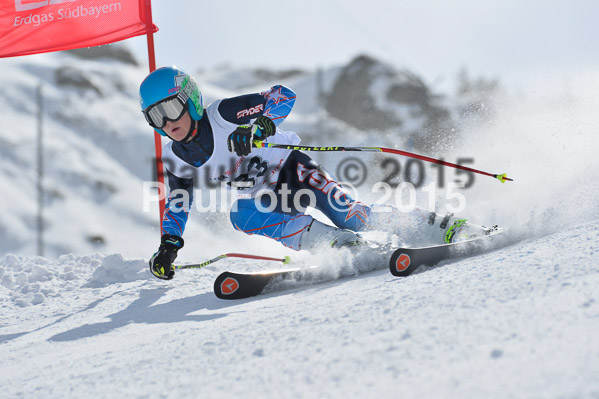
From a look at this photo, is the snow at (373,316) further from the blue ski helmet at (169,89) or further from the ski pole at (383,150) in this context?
the blue ski helmet at (169,89)

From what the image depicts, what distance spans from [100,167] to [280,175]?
1583 centimetres

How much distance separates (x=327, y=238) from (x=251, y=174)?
75 centimetres

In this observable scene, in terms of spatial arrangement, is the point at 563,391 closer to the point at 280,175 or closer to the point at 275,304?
the point at 275,304

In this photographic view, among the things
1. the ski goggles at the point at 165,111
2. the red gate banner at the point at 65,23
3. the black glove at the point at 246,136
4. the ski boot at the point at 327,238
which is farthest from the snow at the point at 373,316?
the red gate banner at the point at 65,23

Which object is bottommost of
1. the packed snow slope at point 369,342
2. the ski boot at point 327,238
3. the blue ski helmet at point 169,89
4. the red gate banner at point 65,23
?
the packed snow slope at point 369,342

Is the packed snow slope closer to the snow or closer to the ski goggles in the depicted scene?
the snow

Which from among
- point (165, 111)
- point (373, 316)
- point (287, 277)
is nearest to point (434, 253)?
point (287, 277)

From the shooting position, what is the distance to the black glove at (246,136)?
3.20m

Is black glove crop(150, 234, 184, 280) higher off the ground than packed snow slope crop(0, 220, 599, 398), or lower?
higher

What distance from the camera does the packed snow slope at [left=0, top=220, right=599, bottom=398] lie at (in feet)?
3.97

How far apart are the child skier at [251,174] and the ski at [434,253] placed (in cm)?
30

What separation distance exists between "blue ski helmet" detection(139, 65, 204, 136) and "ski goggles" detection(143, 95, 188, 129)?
2cm

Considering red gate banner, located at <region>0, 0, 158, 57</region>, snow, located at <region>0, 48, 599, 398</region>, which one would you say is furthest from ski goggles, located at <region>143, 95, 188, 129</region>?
red gate banner, located at <region>0, 0, 158, 57</region>

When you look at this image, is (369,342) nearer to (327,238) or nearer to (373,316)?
(373,316)
